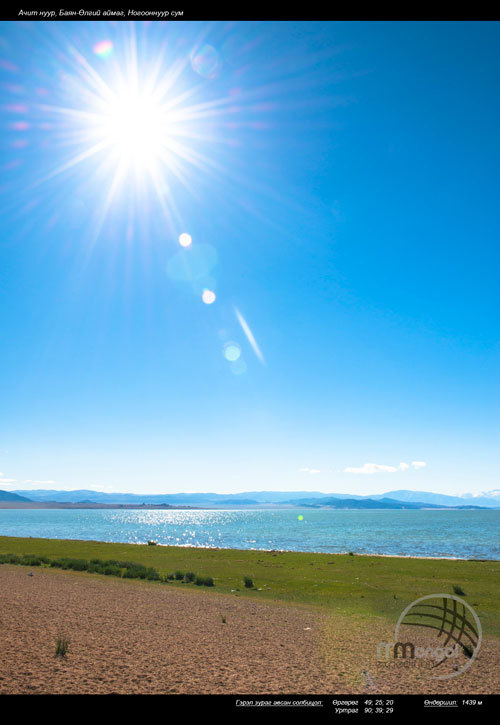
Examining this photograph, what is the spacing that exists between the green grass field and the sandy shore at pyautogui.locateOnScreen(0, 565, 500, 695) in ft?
12.7

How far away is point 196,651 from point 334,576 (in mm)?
21063

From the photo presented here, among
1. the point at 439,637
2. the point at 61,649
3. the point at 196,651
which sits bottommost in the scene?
the point at 439,637

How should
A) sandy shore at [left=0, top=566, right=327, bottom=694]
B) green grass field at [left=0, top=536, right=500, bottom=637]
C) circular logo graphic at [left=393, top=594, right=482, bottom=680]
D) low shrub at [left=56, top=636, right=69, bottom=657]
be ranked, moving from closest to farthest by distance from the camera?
sandy shore at [left=0, top=566, right=327, bottom=694] → low shrub at [left=56, top=636, right=69, bottom=657] → circular logo graphic at [left=393, top=594, right=482, bottom=680] → green grass field at [left=0, top=536, right=500, bottom=637]

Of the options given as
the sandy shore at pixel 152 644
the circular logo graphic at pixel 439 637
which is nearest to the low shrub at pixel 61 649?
the sandy shore at pixel 152 644

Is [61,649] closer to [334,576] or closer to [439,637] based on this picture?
[439,637]

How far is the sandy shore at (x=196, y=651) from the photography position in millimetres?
8117

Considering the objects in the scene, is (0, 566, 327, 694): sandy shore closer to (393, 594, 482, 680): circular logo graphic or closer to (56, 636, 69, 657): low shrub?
(56, 636, 69, 657): low shrub

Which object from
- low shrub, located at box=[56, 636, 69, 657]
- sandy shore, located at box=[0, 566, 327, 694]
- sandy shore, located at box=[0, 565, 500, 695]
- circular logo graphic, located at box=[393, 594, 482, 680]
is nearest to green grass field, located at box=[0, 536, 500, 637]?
circular logo graphic, located at box=[393, 594, 482, 680]

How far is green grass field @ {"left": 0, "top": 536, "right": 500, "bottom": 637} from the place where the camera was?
63.8ft

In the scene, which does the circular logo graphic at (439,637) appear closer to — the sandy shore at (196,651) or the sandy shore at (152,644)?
the sandy shore at (196,651)

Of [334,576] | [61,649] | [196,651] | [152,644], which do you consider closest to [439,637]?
[196,651]

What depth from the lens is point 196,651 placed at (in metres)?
10.4

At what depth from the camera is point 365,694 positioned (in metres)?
7.92
